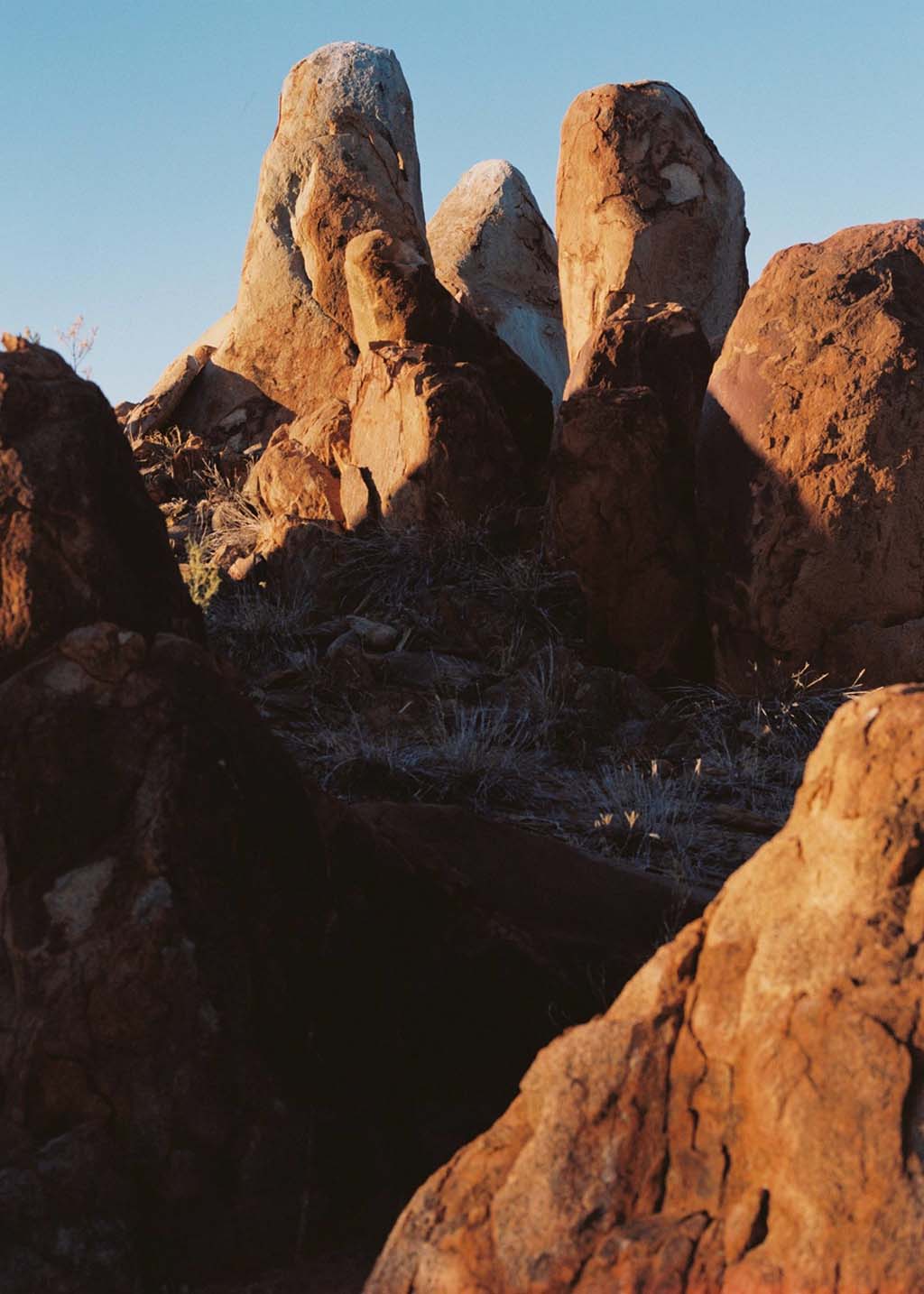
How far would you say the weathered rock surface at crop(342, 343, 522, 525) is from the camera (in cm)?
811

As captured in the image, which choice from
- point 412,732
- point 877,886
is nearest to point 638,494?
point 412,732

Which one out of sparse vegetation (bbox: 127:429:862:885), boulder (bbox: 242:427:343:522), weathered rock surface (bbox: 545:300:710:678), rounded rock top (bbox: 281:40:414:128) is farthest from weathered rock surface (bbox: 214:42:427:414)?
weathered rock surface (bbox: 545:300:710:678)

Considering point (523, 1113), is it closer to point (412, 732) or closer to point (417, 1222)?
point (417, 1222)

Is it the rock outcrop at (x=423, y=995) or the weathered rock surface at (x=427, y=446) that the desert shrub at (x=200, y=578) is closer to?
the weathered rock surface at (x=427, y=446)

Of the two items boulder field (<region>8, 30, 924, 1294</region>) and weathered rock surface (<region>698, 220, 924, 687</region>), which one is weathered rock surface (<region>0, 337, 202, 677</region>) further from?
weathered rock surface (<region>698, 220, 924, 687</region>)

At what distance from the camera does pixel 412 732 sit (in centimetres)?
623

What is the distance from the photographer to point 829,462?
657cm

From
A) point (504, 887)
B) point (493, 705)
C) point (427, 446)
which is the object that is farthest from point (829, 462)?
point (504, 887)

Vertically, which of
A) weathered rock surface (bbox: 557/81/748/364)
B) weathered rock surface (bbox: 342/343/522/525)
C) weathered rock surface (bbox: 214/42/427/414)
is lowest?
weathered rock surface (bbox: 342/343/522/525)

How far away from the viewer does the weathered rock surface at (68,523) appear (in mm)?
3418

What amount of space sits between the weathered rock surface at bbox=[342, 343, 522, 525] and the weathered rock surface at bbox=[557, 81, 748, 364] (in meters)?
1.54

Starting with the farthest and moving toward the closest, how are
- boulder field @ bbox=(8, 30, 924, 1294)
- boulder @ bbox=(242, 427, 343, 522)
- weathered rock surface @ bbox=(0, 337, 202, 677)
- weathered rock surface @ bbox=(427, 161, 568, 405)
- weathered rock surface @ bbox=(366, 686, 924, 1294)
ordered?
1. weathered rock surface @ bbox=(427, 161, 568, 405)
2. boulder @ bbox=(242, 427, 343, 522)
3. weathered rock surface @ bbox=(0, 337, 202, 677)
4. boulder field @ bbox=(8, 30, 924, 1294)
5. weathered rock surface @ bbox=(366, 686, 924, 1294)

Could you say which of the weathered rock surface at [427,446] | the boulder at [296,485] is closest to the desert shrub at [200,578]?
the boulder at [296,485]

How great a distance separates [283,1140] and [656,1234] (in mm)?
1018
